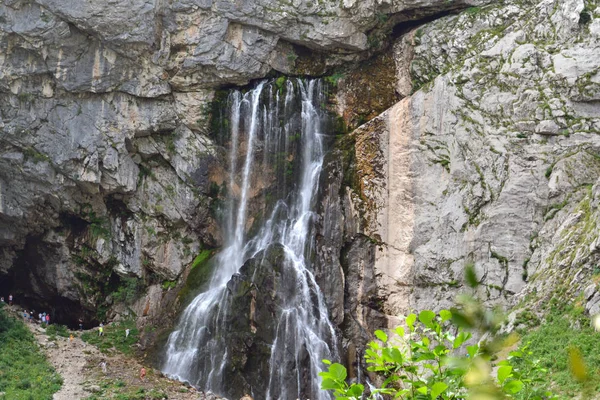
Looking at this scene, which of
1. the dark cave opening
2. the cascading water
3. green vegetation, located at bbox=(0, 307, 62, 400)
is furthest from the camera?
the dark cave opening

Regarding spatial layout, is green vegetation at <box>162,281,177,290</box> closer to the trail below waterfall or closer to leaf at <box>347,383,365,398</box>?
the trail below waterfall

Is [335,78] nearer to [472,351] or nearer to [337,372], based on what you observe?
[337,372]

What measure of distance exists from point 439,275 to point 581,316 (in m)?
6.84

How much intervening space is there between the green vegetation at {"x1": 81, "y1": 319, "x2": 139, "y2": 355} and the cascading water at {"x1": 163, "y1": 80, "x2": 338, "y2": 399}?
6.13ft

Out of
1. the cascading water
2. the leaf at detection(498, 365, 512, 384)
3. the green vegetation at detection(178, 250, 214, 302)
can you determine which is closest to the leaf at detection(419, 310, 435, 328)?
the leaf at detection(498, 365, 512, 384)

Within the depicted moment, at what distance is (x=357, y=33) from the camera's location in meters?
26.6

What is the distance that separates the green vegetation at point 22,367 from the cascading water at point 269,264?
4.03 meters

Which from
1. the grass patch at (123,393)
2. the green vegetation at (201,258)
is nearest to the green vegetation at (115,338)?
the grass patch at (123,393)

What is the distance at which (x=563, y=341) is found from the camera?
52.7ft

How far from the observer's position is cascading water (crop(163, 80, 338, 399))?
23.0 metres

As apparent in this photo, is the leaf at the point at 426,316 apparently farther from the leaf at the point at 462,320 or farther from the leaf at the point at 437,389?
the leaf at the point at 462,320

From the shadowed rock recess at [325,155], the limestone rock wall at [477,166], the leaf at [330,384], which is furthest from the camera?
the shadowed rock recess at [325,155]

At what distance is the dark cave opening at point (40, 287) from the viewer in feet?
95.5

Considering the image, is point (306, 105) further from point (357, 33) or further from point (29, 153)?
point (29, 153)
